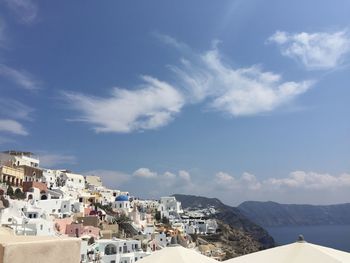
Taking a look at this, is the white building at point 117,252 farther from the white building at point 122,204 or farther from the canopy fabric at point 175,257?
the canopy fabric at point 175,257

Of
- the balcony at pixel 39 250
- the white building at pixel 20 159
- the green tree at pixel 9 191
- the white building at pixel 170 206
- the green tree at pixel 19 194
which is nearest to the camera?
the balcony at pixel 39 250

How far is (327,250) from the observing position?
812 cm

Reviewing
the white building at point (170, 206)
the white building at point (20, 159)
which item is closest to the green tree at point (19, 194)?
the white building at point (20, 159)

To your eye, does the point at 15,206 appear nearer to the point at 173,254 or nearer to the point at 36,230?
the point at 36,230

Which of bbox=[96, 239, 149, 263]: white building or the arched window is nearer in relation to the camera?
bbox=[96, 239, 149, 263]: white building

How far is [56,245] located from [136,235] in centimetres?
4892

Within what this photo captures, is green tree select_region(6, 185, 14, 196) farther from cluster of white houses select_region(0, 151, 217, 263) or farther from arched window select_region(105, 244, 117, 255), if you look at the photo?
arched window select_region(105, 244, 117, 255)

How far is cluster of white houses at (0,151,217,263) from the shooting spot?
35.1 metres

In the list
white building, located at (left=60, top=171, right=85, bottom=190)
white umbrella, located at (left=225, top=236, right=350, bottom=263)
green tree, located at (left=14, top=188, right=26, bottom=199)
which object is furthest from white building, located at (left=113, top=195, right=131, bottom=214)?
white umbrella, located at (left=225, top=236, right=350, bottom=263)

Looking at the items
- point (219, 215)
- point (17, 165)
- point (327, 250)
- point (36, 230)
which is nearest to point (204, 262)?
point (327, 250)

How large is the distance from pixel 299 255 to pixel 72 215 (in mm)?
41424

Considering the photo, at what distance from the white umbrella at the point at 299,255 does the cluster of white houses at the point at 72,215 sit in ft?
71.1

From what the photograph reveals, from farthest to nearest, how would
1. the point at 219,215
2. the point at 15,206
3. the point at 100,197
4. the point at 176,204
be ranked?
the point at 219,215 → the point at 176,204 → the point at 100,197 → the point at 15,206

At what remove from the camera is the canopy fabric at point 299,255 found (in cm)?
767
